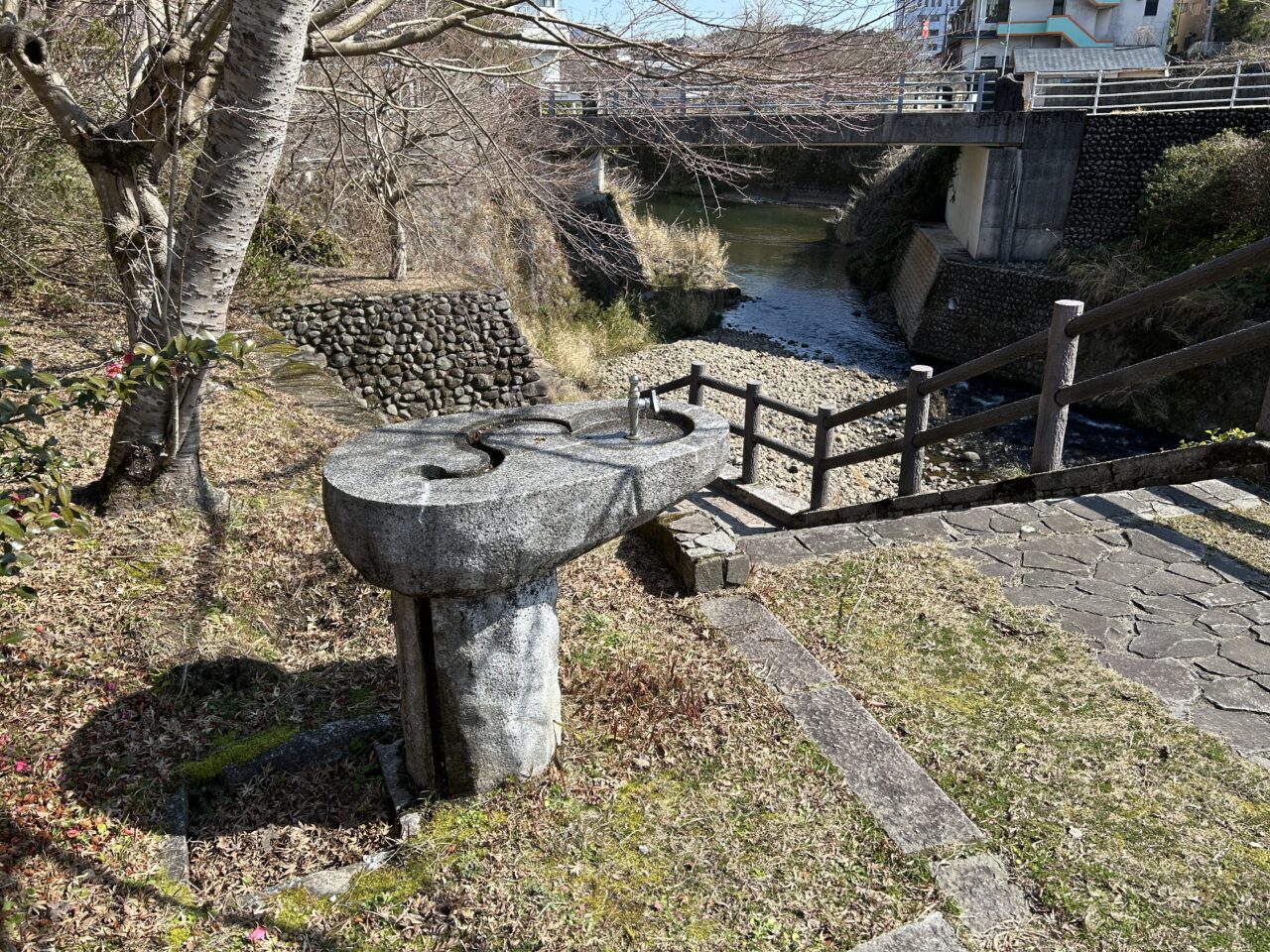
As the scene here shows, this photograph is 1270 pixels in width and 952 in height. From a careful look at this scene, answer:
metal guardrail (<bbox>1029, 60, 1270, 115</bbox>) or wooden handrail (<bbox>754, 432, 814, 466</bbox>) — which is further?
metal guardrail (<bbox>1029, 60, 1270, 115</bbox>)

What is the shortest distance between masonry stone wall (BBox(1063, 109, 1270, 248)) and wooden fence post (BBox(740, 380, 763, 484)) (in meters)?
14.3

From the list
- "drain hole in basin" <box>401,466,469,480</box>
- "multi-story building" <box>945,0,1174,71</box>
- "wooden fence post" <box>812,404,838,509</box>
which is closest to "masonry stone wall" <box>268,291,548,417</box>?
"wooden fence post" <box>812,404,838,509</box>

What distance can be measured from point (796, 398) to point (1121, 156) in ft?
29.9

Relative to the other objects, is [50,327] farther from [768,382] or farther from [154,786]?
[768,382]

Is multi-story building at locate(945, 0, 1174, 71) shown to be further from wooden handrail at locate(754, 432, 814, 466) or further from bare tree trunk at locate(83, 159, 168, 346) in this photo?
bare tree trunk at locate(83, 159, 168, 346)

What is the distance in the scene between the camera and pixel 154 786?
10.1ft

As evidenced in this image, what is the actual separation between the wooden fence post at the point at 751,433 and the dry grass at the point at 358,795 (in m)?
3.77

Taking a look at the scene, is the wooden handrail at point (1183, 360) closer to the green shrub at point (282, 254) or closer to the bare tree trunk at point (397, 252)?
the green shrub at point (282, 254)

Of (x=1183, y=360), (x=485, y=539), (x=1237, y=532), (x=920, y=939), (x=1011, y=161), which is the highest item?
(x=1011, y=161)

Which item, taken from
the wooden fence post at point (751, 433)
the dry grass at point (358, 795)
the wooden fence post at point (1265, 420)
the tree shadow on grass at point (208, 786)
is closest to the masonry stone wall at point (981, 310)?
the wooden fence post at point (751, 433)

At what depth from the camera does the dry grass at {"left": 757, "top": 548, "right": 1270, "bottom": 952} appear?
259cm

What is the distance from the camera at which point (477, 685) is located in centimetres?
285

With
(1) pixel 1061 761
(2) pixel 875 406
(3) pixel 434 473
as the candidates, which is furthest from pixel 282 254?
(1) pixel 1061 761

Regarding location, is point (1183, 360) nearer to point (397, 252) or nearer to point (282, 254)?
point (397, 252)
